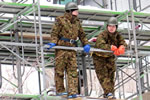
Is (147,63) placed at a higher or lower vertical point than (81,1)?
lower

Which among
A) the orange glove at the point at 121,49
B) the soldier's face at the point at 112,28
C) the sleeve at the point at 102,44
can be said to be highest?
the soldier's face at the point at 112,28

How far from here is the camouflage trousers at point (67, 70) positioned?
16.0 meters

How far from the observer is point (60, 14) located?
17938 mm

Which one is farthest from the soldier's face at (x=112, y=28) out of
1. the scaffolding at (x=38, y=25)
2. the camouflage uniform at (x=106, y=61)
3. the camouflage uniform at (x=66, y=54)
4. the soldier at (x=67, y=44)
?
the camouflage uniform at (x=66, y=54)

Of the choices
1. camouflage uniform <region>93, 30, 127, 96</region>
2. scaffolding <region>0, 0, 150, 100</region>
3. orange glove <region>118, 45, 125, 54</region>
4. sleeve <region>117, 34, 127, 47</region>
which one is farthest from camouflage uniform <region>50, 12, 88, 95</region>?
sleeve <region>117, 34, 127, 47</region>

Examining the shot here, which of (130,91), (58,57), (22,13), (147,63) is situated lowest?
(130,91)

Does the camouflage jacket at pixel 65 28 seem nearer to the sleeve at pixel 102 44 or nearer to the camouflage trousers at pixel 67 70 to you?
the camouflage trousers at pixel 67 70

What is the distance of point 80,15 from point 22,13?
1875mm

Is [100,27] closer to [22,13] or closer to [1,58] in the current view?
[22,13]

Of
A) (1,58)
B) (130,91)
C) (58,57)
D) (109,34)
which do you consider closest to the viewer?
(58,57)

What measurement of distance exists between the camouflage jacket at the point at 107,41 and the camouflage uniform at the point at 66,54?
82 centimetres

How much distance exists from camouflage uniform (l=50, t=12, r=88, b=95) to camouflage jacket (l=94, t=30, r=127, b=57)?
82cm

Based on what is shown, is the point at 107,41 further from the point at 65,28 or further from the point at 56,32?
the point at 56,32

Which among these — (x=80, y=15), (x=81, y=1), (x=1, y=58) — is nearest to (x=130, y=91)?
(x=81, y=1)
